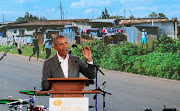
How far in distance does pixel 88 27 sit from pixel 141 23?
8.90m

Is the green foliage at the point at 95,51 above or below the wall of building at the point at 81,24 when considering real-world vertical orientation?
below

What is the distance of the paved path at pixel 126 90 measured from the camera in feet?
38.1

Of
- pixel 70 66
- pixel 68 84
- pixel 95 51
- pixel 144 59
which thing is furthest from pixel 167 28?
pixel 68 84

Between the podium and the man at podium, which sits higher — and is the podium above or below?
below

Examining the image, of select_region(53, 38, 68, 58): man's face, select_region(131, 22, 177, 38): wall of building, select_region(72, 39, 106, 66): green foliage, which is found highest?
select_region(131, 22, 177, 38): wall of building

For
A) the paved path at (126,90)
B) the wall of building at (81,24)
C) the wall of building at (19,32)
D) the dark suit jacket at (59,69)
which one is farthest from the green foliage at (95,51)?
the wall of building at (19,32)

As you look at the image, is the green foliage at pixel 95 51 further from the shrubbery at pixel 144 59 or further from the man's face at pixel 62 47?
the man's face at pixel 62 47

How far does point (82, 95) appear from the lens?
14.2 feet

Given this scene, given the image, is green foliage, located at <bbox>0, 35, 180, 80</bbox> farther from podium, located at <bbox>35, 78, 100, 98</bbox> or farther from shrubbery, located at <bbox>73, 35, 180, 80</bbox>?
podium, located at <bbox>35, 78, 100, 98</bbox>

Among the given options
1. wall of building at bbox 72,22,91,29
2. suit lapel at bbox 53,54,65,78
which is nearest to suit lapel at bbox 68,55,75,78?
suit lapel at bbox 53,54,65,78

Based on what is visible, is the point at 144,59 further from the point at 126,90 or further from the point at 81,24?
the point at 81,24

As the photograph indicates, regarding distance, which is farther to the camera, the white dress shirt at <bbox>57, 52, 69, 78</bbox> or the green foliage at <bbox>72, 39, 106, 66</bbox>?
the green foliage at <bbox>72, 39, 106, 66</bbox>

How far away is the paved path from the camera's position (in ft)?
38.1

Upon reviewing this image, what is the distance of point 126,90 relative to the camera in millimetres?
14734
